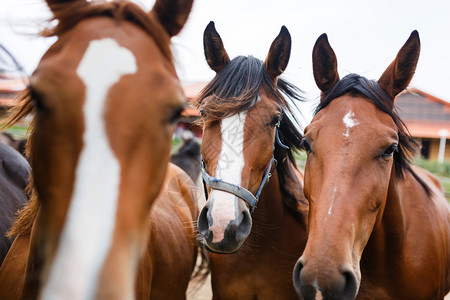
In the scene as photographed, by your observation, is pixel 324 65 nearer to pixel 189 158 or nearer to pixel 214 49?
pixel 214 49

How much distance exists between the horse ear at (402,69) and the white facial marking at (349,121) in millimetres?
540

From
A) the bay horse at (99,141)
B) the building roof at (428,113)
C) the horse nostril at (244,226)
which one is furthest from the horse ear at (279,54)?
the building roof at (428,113)

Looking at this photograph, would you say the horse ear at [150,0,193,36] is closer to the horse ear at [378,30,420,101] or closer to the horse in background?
the horse ear at [378,30,420,101]

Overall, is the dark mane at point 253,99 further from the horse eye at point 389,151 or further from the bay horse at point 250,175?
the horse eye at point 389,151

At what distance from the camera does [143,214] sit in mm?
1279

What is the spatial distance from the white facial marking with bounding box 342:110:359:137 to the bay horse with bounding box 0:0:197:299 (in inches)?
53.9

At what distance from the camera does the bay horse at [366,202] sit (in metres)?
2.10

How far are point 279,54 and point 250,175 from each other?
3.94 ft

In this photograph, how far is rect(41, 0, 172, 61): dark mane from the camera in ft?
5.00

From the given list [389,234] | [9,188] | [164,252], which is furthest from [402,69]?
[9,188]

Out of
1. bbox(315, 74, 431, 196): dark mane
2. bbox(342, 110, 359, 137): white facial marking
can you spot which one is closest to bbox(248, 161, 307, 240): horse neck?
bbox(315, 74, 431, 196): dark mane

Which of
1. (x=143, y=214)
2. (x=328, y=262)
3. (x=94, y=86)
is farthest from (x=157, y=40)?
(x=328, y=262)

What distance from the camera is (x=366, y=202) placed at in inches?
90.6

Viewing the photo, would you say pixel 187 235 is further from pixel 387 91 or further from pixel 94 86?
pixel 94 86
